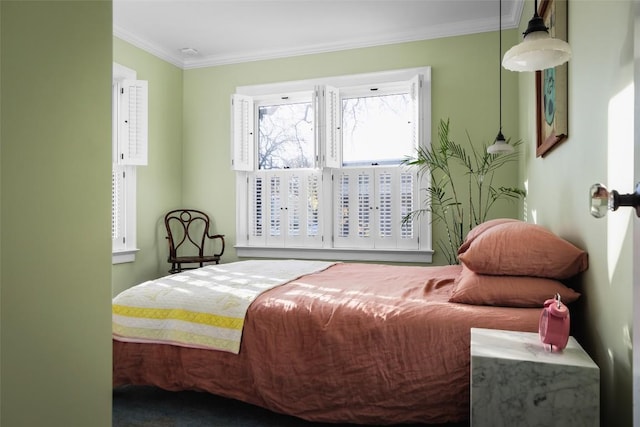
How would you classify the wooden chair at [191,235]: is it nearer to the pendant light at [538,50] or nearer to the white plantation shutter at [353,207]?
the white plantation shutter at [353,207]

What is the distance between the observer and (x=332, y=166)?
174 inches

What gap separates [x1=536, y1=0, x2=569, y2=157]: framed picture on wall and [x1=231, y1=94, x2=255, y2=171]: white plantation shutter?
9.31 ft

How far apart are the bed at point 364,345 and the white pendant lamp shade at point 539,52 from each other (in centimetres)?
69

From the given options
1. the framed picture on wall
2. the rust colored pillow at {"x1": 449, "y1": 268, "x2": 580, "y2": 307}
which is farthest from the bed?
the framed picture on wall

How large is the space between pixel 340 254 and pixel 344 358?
260 centimetres

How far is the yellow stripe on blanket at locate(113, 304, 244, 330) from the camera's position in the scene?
2.09 m

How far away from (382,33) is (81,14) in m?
3.73

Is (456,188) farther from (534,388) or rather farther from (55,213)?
(55,213)

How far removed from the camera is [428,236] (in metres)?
4.21

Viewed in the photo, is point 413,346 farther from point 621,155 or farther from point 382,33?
point 382,33

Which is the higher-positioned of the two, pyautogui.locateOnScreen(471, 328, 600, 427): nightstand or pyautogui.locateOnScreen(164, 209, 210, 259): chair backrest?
pyautogui.locateOnScreen(164, 209, 210, 259): chair backrest

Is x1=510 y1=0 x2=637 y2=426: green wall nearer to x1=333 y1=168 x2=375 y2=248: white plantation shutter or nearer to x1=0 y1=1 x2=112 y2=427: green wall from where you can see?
x1=0 y1=1 x2=112 y2=427: green wall

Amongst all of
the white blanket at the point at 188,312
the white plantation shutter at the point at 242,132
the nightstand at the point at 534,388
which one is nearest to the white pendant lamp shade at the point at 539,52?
the nightstand at the point at 534,388

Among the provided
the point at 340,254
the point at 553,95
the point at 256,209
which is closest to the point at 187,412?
the point at 553,95
